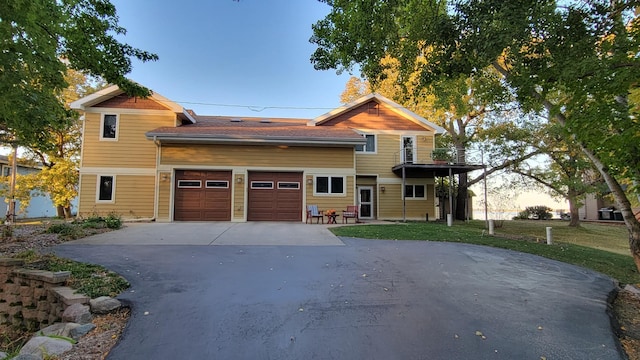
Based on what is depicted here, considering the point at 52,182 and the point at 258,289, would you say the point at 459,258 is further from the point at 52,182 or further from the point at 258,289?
the point at 52,182

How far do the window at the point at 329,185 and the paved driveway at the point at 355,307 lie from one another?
27.4ft

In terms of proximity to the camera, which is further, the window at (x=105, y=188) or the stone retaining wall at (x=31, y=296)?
the window at (x=105, y=188)

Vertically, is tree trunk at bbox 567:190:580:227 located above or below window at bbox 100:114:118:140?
below

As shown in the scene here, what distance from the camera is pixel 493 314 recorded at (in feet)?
13.3

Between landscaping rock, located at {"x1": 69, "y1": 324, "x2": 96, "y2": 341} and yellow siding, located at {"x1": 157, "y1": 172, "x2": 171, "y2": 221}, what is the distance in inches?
460

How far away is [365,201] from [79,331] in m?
15.6

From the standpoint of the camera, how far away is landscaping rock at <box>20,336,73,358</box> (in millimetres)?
3101

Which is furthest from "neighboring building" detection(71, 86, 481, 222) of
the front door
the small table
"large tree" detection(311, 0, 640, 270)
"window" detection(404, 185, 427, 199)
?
"large tree" detection(311, 0, 640, 270)

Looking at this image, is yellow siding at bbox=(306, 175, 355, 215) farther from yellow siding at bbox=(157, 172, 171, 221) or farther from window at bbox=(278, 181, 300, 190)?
yellow siding at bbox=(157, 172, 171, 221)

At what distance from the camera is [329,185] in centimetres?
1538

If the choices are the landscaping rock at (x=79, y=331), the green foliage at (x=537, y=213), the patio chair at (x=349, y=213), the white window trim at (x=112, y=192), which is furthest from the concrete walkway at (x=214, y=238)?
the green foliage at (x=537, y=213)

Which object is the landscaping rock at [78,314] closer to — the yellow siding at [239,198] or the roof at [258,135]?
the yellow siding at [239,198]

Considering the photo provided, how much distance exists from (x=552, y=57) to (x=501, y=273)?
388cm

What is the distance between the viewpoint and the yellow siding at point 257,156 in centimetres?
1470
